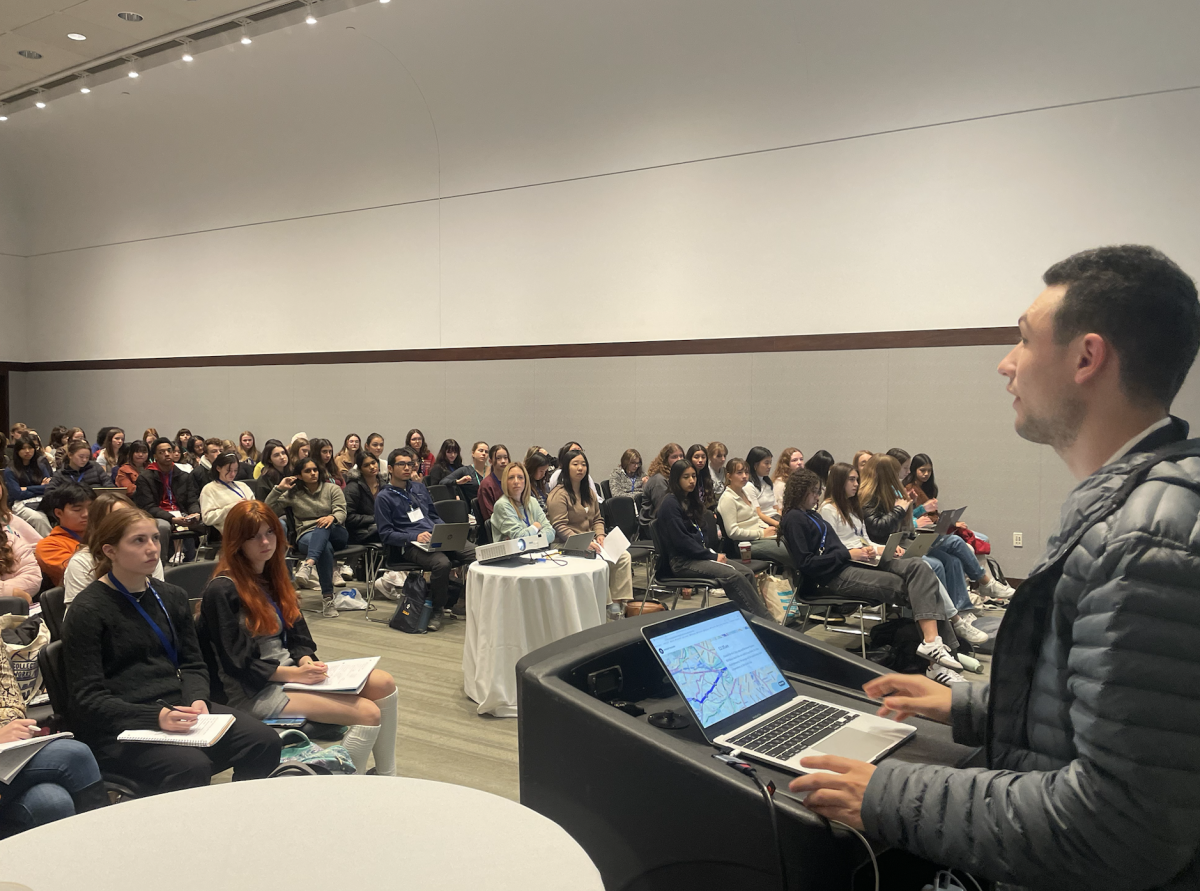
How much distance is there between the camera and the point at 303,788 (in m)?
1.55

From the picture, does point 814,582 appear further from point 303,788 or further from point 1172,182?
point 1172,182

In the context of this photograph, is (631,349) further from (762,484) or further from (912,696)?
(912,696)

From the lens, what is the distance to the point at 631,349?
11.1m

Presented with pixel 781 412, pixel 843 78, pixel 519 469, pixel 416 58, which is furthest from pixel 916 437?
pixel 416 58

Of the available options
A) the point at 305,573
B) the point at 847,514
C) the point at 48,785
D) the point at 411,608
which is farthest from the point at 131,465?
the point at 48,785

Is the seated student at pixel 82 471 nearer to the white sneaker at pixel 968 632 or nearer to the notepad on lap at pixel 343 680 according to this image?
the notepad on lap at pixel 343 680

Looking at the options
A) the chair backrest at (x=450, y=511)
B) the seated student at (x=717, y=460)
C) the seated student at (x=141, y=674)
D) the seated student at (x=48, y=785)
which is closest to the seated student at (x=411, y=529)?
the chair backrest at (x=450, y=511)

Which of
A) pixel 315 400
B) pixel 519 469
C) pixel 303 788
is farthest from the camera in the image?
pixel 315 400

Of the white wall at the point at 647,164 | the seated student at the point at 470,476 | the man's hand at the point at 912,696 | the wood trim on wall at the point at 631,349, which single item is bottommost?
the seated student at the point at 470,476

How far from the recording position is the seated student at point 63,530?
4742 millimetres

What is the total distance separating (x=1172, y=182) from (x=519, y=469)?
22.8 feet

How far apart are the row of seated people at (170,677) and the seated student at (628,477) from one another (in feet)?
22.7

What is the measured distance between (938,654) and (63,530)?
5316 millimetres

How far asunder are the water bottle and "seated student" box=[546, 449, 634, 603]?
119 cm
